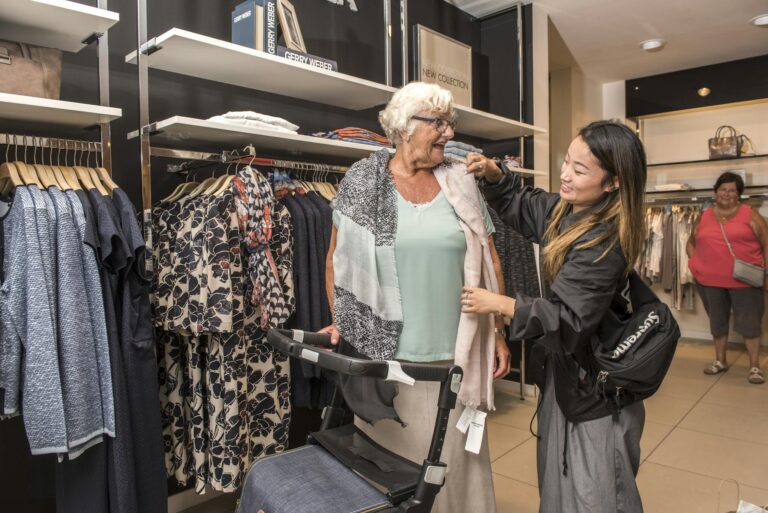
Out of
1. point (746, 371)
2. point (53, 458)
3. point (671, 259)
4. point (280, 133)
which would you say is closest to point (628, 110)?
point (671, 259)

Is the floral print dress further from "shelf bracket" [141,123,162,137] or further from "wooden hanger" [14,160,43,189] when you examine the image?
"wooden hanger" [14,160,43,189]

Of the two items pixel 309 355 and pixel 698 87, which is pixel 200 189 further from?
pixel 698 87

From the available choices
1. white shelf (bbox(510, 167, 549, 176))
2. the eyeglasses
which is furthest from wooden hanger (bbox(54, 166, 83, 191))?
white shelf (bbox(510, 167, 549, 176))

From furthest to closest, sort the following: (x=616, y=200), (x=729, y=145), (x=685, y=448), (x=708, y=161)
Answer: (x=708, y=161), (x=729, y=145), (x=685, y=448), (x=616, y=200)

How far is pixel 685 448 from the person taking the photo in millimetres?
3277

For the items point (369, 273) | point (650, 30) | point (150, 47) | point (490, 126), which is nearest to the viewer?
point (369, 273)

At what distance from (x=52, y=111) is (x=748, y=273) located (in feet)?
17.6

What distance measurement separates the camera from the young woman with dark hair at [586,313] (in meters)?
1.47

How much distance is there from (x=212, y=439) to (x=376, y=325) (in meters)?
0.94

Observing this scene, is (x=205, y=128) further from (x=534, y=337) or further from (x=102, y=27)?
(x=534, y=337)

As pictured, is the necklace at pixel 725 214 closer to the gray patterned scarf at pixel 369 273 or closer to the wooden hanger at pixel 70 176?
the gray patterned scarf at pixel 369 273

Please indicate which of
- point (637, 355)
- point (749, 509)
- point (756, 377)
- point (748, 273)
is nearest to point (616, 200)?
point (637, 355)

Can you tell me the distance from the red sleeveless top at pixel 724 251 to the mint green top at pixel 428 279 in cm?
433

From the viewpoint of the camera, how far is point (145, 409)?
2002 mm
